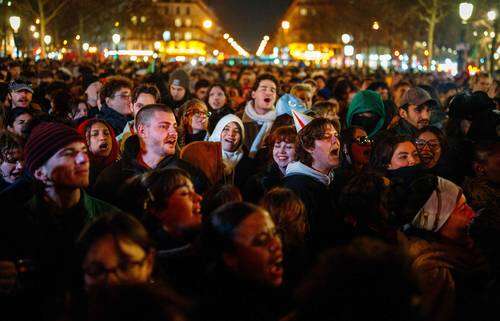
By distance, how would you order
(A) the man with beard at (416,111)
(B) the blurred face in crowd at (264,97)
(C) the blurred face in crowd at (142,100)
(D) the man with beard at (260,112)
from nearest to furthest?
(C) the blurred face in crowd at (142,100) → (D) the man with beard at (260,112) → (A) the man with beard at (416,111) → (B) the blurred face in crowd at (264,97)

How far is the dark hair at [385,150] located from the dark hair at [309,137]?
670mm

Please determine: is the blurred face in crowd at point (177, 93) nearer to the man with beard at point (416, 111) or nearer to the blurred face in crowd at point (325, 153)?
the man with beard at point (416, 111)

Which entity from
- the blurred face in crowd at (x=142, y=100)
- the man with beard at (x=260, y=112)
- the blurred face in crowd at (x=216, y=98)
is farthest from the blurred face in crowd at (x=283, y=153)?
the blurred face in crowd at (x=216, y=98)

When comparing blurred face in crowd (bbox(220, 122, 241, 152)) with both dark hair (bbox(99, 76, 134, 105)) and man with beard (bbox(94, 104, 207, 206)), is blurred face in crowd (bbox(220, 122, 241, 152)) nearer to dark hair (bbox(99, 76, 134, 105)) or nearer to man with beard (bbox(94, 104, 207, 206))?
man with beard (bbox(94, 104, 207, 206))

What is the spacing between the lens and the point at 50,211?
443cm

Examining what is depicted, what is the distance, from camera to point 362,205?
4.90 metres

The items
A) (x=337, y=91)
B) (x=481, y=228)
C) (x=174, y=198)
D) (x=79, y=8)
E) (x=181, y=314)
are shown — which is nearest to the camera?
(x=181, y=314)

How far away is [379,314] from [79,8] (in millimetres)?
52737

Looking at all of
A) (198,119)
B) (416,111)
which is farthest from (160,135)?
(416,111)

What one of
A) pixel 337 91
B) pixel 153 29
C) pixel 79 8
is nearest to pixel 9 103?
pixel 337 91

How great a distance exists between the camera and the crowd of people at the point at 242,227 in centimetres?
251

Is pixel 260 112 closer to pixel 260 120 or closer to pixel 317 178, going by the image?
pixel 260 120

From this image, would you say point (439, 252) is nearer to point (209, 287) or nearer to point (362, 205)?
point (362, 205)

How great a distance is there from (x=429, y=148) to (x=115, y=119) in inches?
167
